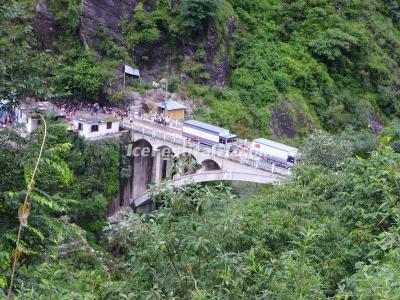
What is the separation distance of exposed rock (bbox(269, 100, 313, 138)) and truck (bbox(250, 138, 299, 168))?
23.1ft

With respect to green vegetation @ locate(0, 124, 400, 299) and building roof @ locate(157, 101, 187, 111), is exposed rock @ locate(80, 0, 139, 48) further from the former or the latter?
green vegetation @ locate(0, 124, 400, 299)

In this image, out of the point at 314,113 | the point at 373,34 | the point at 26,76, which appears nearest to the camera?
the point at 26,76

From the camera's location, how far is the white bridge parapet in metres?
26.5

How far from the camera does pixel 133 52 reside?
3519 centimetres

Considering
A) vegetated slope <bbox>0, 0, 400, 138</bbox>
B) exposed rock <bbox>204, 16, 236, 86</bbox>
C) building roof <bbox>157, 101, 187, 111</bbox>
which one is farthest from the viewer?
exposed rock <bbox>204, 16, 236, 86</bbox>

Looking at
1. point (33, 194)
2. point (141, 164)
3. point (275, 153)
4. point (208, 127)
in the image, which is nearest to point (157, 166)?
point (141, 164)

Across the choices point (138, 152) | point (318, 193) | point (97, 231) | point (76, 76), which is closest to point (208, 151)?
point (138, 152)

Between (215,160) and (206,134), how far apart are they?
5.76 feet

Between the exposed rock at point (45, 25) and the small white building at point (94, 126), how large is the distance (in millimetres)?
6990

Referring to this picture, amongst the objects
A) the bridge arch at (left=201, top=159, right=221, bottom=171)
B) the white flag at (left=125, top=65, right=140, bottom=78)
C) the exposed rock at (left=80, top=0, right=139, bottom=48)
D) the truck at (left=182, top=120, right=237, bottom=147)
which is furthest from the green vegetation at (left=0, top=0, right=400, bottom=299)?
the truck at (left=182, top=120, right=237, bottom=147)

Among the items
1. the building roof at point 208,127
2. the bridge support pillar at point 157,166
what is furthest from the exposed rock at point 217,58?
the bridge support pillar at point 157,166

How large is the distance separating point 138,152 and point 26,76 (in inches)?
869

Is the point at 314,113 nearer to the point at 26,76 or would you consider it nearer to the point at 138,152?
the point at 138,152

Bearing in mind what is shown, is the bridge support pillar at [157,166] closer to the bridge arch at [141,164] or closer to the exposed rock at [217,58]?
the bridge arch at [141,164]
